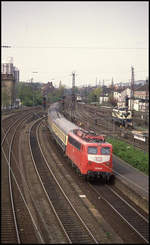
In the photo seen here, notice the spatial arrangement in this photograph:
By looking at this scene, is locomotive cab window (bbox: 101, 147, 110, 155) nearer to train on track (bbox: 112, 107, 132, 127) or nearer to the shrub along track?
the shrub along track

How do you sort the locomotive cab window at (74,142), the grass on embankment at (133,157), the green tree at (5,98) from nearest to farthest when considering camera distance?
the locomotive cab window at (74,142) < the grass on embankment at (133,157) < the green tree at (5,98)

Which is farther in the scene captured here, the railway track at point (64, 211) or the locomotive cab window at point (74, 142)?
the locomotive cab window at point (74, 142)

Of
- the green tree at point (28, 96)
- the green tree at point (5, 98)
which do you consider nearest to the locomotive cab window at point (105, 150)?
the green tree at point (5, 98)

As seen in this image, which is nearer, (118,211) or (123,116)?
(118,211)

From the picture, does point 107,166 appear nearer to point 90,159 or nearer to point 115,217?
point 90,159

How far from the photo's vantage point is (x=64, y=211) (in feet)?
49.9

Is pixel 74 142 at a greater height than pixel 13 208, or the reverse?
pixel 74 142

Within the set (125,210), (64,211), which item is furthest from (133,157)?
(64,211)

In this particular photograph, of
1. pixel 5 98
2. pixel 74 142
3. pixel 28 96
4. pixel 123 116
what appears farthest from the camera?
pixel 28 96

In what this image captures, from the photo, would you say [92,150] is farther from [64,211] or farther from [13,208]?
[13,208]

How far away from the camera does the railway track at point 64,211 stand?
12367 millimetres

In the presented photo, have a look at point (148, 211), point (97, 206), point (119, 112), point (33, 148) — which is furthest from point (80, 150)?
point (119, 112)

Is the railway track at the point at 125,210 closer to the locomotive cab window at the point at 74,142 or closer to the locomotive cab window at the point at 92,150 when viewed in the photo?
the locomotive cab window at the point at 92,150

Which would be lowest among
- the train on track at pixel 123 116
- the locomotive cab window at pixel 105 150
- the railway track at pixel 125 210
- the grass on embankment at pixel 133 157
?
the railway track at pixel 125 210
